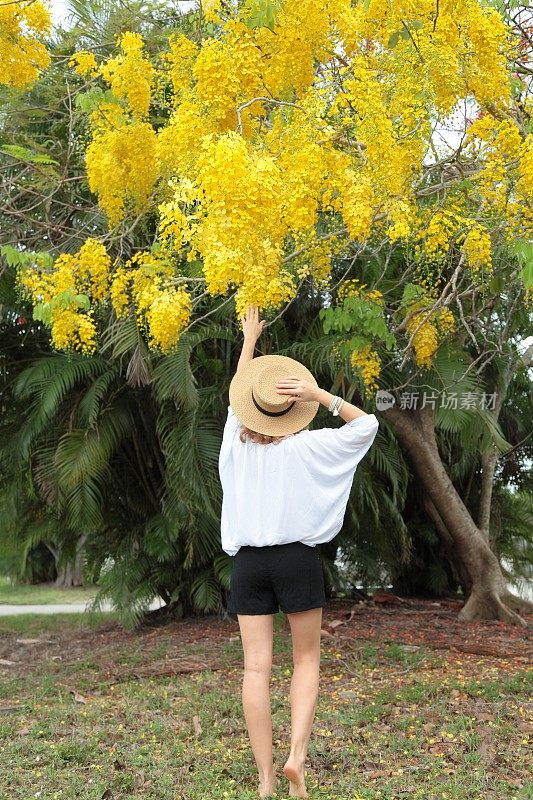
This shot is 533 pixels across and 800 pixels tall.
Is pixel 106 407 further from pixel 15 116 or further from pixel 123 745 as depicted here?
pixel 123 745

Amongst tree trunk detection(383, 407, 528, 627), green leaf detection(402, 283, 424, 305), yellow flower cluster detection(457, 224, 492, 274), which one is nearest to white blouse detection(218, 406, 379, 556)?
yellow flower cluster detection(457, 224, 492, 274)

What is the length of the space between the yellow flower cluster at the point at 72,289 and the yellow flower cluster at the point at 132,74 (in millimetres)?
881

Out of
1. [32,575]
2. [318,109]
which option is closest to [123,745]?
[318,109]

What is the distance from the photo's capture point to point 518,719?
482 cm

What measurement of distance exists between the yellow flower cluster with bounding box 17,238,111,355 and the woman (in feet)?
6.17

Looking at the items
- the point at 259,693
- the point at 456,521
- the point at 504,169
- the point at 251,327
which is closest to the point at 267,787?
the point at 259,693

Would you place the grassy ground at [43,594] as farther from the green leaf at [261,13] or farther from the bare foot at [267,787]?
the bare foot at [267,787]

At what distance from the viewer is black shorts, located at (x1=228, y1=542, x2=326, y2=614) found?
11.2 ft

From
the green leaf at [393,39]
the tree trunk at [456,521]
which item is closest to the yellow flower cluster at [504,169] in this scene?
the green leaf at [393,39]

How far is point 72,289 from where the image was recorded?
5246 millimetres

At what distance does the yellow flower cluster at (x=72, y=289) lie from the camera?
517 cm

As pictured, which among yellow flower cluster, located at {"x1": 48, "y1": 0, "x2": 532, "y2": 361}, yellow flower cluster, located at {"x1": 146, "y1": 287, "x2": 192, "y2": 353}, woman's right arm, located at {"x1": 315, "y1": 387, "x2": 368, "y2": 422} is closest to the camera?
woman's right arm, located at {"x1": 315, "y1": 387, "x2": 368, "y2": 422}

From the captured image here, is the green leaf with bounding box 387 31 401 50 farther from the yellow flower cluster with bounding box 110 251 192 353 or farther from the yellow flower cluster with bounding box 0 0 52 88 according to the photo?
the yellow flower cluster with bounding box 0 0 52 88

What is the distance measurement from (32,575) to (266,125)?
48.3 feet
